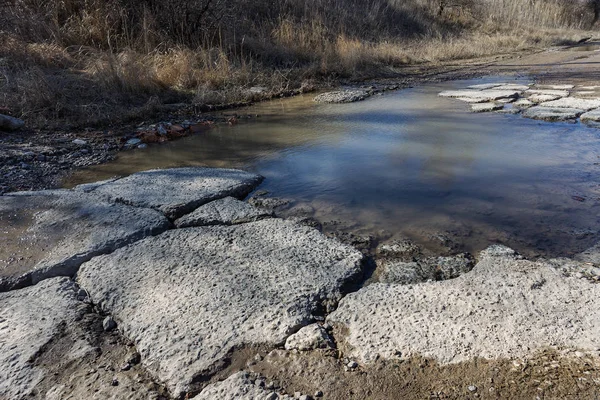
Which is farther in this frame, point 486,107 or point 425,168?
point 486,107

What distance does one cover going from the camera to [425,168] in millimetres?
3020

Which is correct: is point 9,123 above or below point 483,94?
above

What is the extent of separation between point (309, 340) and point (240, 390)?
11.2 inches

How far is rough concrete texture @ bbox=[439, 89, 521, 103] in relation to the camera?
16.8 feet

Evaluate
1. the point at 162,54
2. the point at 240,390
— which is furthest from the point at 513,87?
the point at 240,390

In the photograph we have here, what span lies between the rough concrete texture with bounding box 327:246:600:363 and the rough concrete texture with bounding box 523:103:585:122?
2894 millimetres

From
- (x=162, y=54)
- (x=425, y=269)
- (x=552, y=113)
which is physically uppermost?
(x=162, y=54)

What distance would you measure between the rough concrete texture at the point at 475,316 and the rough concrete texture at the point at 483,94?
12.8 ft

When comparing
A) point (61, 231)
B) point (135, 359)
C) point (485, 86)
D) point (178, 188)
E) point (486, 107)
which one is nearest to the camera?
point (135, 359)

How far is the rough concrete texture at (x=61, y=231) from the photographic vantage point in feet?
6.04

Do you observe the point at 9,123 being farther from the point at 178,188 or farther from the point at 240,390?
the point at 240,390

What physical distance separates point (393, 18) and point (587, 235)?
1346cm

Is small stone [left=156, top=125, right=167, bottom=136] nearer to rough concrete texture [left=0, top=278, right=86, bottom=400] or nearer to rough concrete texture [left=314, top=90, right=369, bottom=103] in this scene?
rough concrete texture [left=314, top=90, right=369, bottom=103]

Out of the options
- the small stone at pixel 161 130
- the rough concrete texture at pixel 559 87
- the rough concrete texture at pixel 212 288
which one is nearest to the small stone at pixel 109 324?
the rough concrete texture at pixel 212 288
